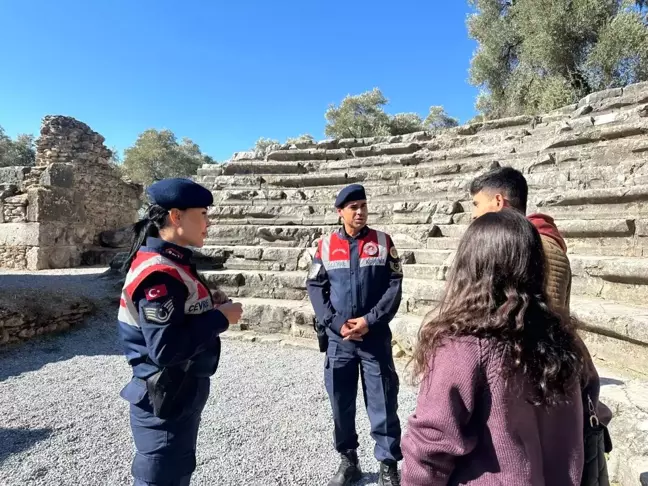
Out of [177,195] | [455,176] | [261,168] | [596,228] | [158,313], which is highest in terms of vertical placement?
[261,168]

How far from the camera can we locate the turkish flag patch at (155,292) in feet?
4.86

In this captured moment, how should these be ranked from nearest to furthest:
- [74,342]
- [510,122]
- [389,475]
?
[389,475], [74,342], [510,122]

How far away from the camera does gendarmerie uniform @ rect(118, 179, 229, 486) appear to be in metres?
1.49

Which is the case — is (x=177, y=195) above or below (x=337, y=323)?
above

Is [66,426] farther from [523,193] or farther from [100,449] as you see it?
[523,193]

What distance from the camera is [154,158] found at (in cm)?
3164

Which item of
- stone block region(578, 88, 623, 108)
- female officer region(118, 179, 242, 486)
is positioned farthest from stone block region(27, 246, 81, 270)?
stone block region(578, 88, 623, 108)

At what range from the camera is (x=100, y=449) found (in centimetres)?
271

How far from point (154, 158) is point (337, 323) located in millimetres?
33059

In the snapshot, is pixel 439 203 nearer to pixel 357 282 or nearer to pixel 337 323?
pixel 357 282

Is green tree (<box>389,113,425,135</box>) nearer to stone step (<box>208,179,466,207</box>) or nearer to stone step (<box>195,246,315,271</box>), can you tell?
stone step (<box>208,179,466,207</box>)

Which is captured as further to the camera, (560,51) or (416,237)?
(560,51)

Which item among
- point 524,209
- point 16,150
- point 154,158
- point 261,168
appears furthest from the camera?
point 154,158

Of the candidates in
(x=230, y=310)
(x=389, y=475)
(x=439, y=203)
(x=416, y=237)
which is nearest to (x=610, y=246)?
(x=416, y=237)
